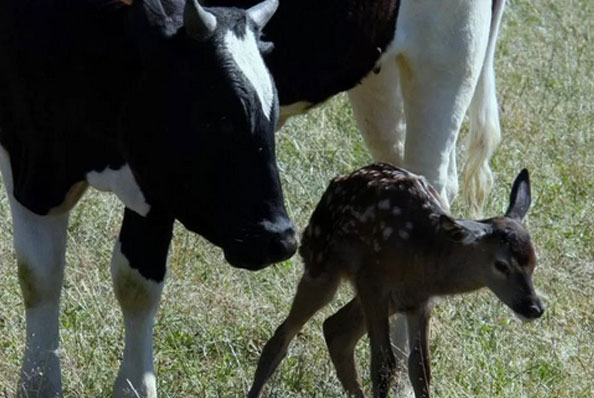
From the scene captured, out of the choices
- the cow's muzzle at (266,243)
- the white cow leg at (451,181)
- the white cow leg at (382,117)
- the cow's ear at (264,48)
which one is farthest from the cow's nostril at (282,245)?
the white cow leg at (382,117)

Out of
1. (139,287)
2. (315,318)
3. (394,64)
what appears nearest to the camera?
(139,287)

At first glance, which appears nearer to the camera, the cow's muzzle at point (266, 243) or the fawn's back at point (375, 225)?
the cow's muzzle at point (266, 243)

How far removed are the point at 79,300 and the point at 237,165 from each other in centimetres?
202

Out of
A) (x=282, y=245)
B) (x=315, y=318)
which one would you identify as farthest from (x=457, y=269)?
(x=315, y=318)

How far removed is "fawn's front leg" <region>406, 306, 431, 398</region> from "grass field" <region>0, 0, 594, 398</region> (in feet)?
1.23

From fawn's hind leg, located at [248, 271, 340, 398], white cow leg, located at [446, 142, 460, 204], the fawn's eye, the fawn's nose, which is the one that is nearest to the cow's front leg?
fawn's hind leg, located at [248, 271, 340, 398]

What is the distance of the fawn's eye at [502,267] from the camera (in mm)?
5738

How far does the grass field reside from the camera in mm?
6574

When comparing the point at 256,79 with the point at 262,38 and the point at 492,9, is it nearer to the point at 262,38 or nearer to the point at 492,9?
the point at 262,38

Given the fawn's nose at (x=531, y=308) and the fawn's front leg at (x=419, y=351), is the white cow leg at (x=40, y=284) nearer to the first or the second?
the fawn's front leg at (x=419, y=351)

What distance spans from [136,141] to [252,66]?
47cm

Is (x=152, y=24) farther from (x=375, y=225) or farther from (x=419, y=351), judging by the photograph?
(x=419, y=351)

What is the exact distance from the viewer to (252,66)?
17.7ft

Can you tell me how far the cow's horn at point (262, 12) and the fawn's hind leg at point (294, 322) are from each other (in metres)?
0.94
